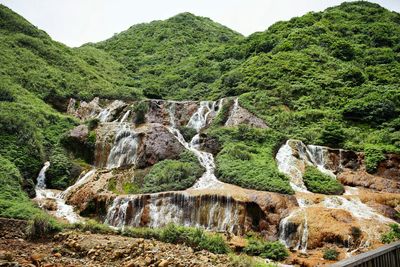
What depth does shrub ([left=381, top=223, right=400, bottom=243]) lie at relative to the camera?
17383mm

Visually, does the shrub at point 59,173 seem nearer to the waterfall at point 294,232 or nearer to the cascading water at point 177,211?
the cascading water at point 177,211

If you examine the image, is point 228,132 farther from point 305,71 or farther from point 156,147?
point 305,71

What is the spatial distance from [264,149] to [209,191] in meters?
8.62

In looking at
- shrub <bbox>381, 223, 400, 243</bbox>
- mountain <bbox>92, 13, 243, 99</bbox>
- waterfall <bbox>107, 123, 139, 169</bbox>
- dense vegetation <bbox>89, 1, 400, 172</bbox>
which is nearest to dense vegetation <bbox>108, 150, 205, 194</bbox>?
waterfall <bbox>107, 123, 139, 169</bbox>

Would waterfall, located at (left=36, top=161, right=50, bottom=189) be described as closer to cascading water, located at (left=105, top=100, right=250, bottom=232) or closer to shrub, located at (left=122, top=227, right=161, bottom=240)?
cascading water, located at (left=105, top=100, right=250, bottom=232)

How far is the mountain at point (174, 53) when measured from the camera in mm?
52781

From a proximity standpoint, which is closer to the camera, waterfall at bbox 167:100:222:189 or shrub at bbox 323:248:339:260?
shrub at bbox 323:248:339:260

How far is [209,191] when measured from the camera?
2152cm

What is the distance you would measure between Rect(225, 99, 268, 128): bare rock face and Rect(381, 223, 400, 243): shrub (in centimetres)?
1630

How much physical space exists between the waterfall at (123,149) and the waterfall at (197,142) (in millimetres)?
3271

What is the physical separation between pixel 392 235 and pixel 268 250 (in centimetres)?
584

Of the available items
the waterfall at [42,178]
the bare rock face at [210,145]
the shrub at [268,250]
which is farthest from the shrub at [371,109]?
the waterfall at [42,178]

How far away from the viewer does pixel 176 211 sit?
21000 millimetres

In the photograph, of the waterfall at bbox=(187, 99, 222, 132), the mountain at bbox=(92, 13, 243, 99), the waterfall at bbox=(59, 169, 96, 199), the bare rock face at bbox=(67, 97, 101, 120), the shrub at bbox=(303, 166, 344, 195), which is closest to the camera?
the shrub at bbox=(303, 166, 344, 195)
